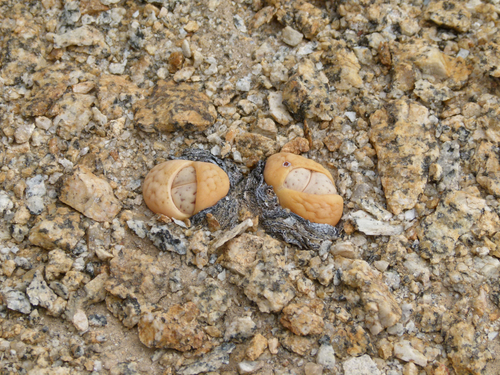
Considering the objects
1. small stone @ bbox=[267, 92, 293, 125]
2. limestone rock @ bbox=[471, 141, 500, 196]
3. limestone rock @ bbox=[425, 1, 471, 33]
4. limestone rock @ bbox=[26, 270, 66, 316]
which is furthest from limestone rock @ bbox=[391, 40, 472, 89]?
limestone rock @ bbox=[26, 270, 66, 316]

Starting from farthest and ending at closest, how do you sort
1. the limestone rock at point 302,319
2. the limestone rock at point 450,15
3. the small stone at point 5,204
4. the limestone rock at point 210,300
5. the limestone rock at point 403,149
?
the limestone rock at point 450,15
the limestone rock at point 403,149
the small stone at point 5,204
the limestone rock at point 210,300
the limestone rock at point 302,319

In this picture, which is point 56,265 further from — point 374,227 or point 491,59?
point 491,59

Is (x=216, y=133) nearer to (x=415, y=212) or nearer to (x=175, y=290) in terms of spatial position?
(x=175, y=290)

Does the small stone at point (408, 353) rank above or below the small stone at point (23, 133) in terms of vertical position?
below

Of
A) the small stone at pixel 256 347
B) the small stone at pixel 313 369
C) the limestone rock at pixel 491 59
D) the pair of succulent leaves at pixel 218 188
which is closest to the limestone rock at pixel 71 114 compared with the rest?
the pair of succulent leaves at pixel 218 188

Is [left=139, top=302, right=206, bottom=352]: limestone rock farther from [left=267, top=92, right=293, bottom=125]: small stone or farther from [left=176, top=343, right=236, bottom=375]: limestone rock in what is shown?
[left=267, top=92, right=293, bottom=125]: small stone

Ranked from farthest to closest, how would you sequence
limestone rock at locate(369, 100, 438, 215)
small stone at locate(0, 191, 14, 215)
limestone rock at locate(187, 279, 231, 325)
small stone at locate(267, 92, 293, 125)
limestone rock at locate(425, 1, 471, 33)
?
1. limestone rock at locate(425, 1, 471, 33)
2. small stone at locate(267, 92, 293, 125)
3. limestone rock at locate(369, 100, 438, 215)
4. small stone at locate(0, 191, 14, 215)
5. limestone rock at locate(187, 279, 231, 325)

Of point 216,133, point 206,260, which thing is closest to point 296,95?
point 216,133

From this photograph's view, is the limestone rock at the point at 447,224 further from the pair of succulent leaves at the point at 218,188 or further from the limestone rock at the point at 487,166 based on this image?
the pair of succulent leaves at the point at 218,188
